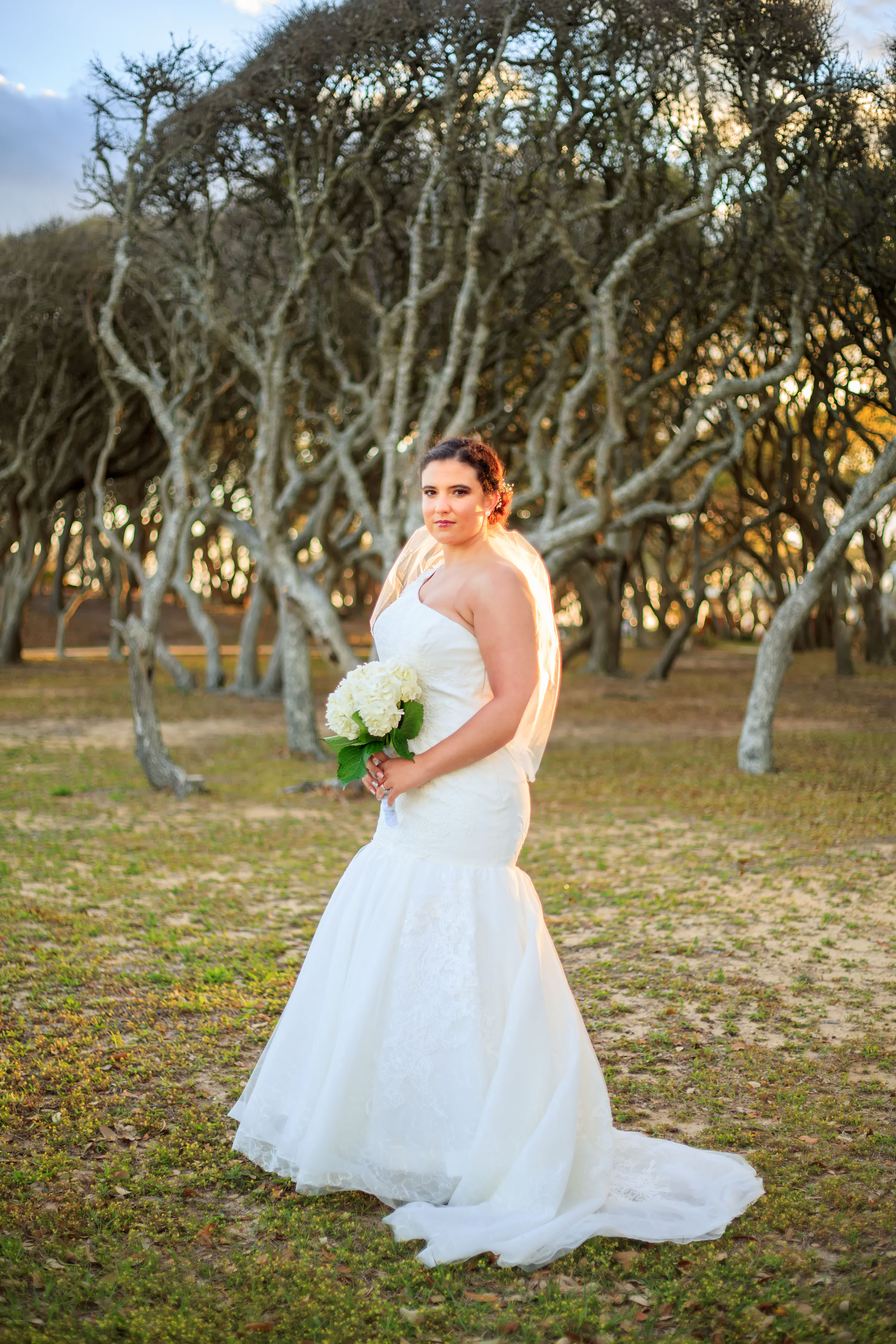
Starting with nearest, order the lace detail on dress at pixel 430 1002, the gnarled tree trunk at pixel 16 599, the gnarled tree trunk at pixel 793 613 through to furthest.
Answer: the lace detail on dress at pixel 430 1002, the gnarled tree trunk at pixel 793 613, the gnarled tree trunk at pixel 16 599

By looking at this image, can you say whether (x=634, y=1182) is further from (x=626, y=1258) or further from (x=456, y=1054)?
(x=456, y=1054)

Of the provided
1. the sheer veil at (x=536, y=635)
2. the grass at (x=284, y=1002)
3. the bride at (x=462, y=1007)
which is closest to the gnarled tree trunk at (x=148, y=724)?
the grass at (x=284, y=1002)

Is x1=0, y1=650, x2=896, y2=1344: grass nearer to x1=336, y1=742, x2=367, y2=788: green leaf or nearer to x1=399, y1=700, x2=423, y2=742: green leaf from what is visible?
x1=336, y1=742, x2=367, y2=788: green leaf

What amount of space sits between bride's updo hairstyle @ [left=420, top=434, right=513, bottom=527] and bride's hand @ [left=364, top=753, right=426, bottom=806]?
0.88 m

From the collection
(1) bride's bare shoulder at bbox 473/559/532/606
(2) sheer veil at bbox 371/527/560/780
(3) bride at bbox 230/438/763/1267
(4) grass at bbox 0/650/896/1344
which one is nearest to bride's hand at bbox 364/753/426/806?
(3) bride at bbox 230/438/763/1267

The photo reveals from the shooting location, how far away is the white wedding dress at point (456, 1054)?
3.60m

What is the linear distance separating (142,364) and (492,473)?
1907 centimetres

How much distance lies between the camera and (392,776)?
383 cm

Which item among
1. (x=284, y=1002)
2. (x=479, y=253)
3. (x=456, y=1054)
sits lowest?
(x=284, y=1002)

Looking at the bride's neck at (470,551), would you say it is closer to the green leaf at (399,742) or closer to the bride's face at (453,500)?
the bride's face at (453,500)

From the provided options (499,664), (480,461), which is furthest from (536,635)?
(480,461)

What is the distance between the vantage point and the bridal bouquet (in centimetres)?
369

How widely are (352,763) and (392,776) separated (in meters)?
0.14

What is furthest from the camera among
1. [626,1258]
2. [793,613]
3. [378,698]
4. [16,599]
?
[16,599]
